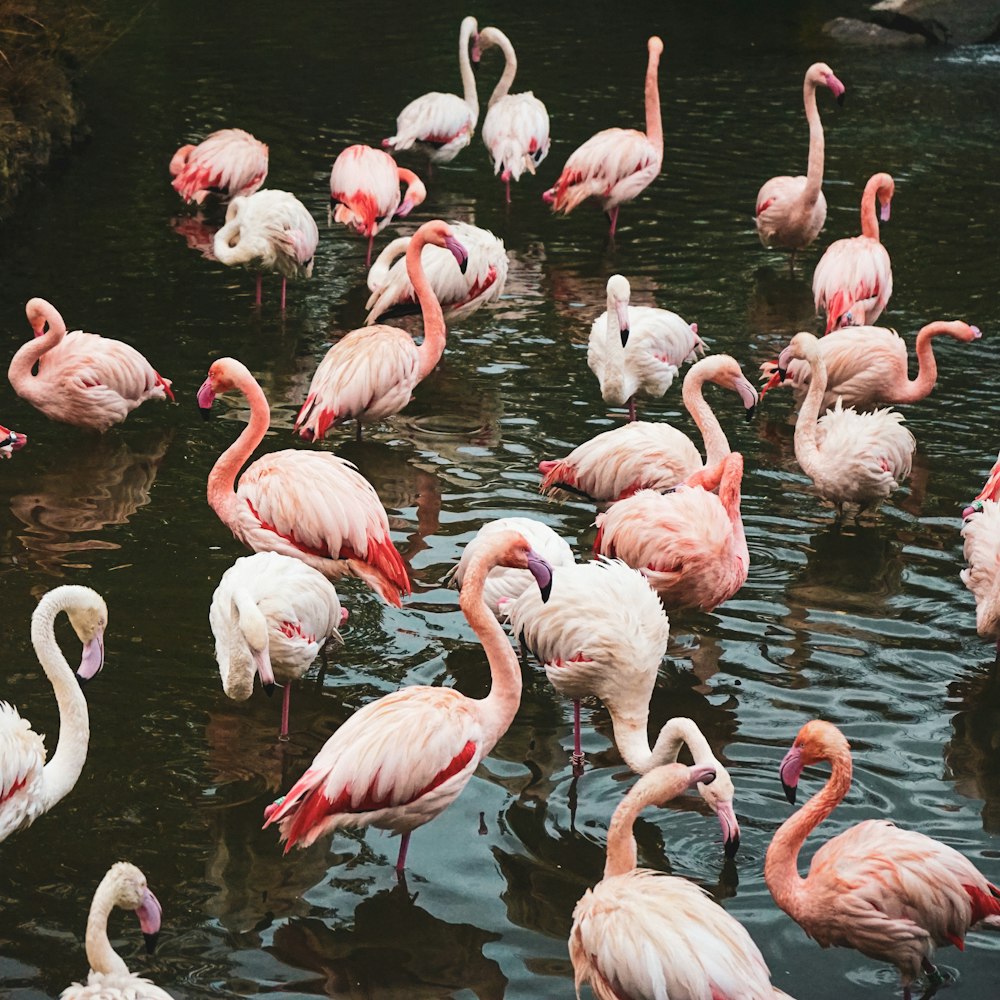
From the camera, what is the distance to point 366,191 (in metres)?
10.0

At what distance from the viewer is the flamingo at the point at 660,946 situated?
137 inches

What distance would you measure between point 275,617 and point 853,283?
486 cm

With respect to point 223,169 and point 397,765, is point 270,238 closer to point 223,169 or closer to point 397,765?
point 223,169

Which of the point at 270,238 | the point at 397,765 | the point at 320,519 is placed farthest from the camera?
the point at 270,238

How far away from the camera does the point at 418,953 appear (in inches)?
162

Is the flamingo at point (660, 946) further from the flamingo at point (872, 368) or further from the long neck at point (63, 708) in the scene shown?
the flamingo at point (872, 368)

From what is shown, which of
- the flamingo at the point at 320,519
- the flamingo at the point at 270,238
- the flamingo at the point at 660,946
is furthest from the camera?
the flamingo at the point at 270,238

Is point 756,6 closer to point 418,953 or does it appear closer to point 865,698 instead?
point 865,698

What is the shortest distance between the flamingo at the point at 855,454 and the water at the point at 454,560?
241mm

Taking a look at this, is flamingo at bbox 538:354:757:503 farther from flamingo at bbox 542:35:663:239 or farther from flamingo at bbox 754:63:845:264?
flamingo at bbox 542:35:663:239

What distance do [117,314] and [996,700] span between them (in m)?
6.02

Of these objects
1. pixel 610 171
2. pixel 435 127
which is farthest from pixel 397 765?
pixel 435 127

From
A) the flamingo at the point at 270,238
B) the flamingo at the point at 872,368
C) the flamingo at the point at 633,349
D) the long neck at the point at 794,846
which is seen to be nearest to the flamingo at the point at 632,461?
the flamingo at the point at 633,349

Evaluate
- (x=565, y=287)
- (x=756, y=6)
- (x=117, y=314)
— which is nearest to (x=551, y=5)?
(x=756, y=6)
